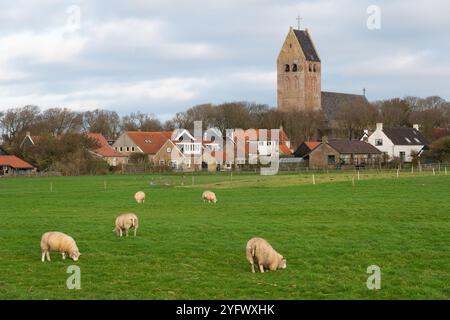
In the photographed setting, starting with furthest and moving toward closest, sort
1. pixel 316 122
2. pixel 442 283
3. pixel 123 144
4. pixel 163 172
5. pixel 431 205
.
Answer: pixel 316 122 < pixel 123 144 < pixel 163 172 < pixel 431 205 < pixel 442 283

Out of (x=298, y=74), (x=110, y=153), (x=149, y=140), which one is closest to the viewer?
(x=110, y=153)

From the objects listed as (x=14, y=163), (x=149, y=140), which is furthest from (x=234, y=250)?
(x=149, y=140)

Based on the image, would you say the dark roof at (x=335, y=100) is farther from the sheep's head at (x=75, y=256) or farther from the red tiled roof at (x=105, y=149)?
the sheep's head at (x=75, y=256)

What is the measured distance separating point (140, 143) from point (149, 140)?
2.23 metres

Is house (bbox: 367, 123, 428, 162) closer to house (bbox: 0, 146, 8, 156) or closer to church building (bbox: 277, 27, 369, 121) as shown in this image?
church building (bbox: 277, 27, 369, 121)

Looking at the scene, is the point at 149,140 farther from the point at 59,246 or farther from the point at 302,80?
the point at 59,246

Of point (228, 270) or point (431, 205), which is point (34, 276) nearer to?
point (228, 270)

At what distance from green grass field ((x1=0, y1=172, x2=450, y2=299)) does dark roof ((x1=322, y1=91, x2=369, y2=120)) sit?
139 metres

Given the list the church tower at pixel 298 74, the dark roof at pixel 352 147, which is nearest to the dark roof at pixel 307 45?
the church tower at pixel 298 74

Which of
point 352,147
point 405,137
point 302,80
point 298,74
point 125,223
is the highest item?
point 298,74

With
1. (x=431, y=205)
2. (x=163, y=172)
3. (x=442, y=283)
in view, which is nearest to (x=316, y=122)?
(x=163, y=172)

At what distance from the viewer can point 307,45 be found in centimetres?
18512
